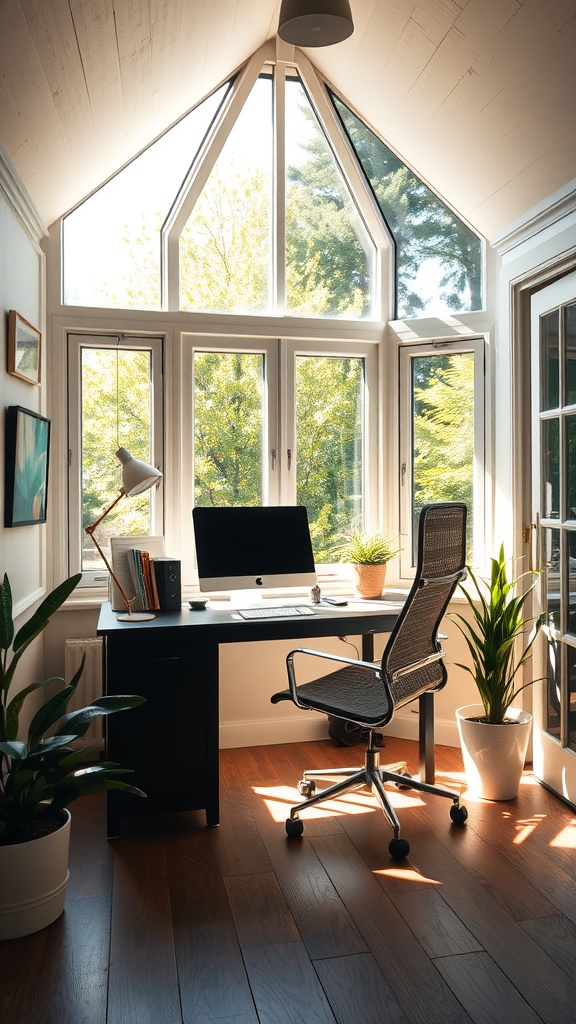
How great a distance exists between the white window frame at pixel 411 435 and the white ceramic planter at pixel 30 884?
240cm

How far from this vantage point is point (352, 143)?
419 cm

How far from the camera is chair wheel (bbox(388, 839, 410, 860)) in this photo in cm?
271

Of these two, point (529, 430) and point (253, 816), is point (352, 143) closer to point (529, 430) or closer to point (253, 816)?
point (529, 430)

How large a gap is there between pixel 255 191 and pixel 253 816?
3039mm

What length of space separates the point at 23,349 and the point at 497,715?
2447mm

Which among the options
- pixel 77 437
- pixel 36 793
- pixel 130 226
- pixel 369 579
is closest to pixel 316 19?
pixel 130 226

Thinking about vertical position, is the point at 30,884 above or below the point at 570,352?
below

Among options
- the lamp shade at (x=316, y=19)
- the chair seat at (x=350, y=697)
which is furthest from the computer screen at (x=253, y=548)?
the lamp shade at (x=316, y=19)

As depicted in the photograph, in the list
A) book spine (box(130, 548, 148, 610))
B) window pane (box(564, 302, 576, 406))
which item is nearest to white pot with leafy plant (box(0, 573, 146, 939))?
book spine (box(130, 548, 148, 610))

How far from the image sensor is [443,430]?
4.08 meters

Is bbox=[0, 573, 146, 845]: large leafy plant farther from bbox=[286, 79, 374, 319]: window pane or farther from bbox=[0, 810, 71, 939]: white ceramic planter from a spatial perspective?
bbox=[286, 79, 374, 319]: window pane

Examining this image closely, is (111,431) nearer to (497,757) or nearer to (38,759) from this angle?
(38,759)

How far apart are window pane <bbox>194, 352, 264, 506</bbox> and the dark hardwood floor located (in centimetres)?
154

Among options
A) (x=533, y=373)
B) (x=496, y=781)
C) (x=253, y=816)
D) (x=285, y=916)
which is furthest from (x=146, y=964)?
(x=533, y=373)
